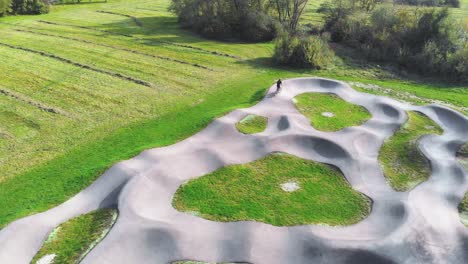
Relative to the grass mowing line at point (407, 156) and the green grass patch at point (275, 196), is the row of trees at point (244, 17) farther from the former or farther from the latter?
the green grass patch at point (275, 196)

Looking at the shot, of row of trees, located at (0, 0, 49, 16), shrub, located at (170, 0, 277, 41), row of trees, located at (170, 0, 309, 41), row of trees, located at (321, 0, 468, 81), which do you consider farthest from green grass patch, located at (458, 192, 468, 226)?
row of trees, located at (0, 0, 49, 16)

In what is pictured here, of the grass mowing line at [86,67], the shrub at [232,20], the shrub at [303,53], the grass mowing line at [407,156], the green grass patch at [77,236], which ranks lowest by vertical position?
the green grass patch at [77,236]

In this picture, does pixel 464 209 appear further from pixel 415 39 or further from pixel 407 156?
pixel 415 39

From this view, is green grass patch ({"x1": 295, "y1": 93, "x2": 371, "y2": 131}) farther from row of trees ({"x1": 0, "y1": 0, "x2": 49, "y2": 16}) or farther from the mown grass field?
row of trees ({"x1": 0, "y1": 0, "x2": 49, "y2": 16})

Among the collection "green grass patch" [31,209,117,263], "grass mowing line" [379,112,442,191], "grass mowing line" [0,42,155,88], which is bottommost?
"green grass patch" [31,209,117,263]

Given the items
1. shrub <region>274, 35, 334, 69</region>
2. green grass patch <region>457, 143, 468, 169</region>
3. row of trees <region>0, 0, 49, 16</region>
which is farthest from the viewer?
row of trees <region>0, 0, 49, 16</region>

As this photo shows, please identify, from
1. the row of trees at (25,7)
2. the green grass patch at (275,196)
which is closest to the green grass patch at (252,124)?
the green grass patch at (275,196)

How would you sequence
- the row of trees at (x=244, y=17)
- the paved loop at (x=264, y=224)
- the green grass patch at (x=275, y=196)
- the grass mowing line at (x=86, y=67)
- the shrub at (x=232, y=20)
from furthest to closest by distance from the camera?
the shrub at (x=232, y=20)
the row of trees at (x=244, y=17)
the grass mowing line at (x=86, y=67)
the green grass patch at (x=275, y=196)
the paved loop at (x=264, y=224)
